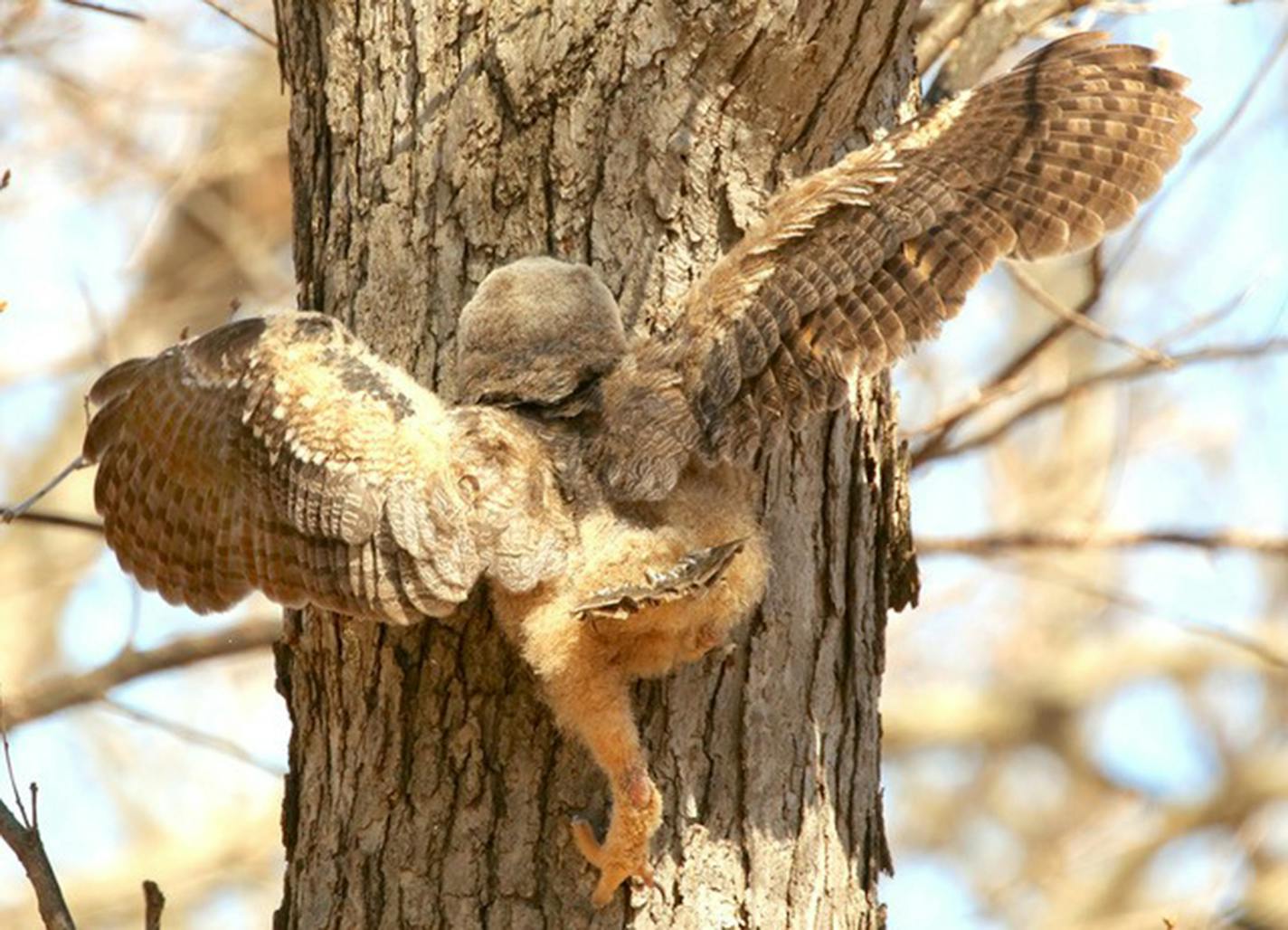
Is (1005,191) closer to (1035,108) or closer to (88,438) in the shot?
(1035,108)

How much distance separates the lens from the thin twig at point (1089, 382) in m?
4.64

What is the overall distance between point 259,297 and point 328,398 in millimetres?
5277

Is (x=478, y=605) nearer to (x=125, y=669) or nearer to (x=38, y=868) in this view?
(x=38, y=868)

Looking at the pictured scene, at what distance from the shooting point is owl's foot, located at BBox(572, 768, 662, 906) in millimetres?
2564

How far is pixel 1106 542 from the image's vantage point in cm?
518

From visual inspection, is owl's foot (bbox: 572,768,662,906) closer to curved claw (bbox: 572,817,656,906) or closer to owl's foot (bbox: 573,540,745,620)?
curved claw (bbox: 572,817,656,906)

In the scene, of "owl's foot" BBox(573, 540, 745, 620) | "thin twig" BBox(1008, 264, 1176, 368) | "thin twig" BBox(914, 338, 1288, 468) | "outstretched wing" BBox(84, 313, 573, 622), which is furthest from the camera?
"thin twig" BBox(914, 338, 1288, 468)

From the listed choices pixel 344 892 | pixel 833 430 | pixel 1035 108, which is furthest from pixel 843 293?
pixel 344 892

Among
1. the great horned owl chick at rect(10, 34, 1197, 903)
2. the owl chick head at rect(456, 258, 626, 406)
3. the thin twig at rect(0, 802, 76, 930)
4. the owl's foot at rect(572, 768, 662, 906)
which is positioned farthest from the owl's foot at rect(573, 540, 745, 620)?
the thin twig at rect(0, 802, 76, 930)

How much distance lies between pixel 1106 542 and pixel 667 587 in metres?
3.05

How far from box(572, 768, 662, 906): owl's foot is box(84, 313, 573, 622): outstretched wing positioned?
0.33 meters

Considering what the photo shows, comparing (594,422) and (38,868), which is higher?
(594,422)

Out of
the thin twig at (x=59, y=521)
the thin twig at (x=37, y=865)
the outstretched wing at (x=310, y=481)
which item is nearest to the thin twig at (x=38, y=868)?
the thin twig at (x=37, y=865)

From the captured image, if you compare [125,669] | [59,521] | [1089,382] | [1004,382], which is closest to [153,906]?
[59,521]
